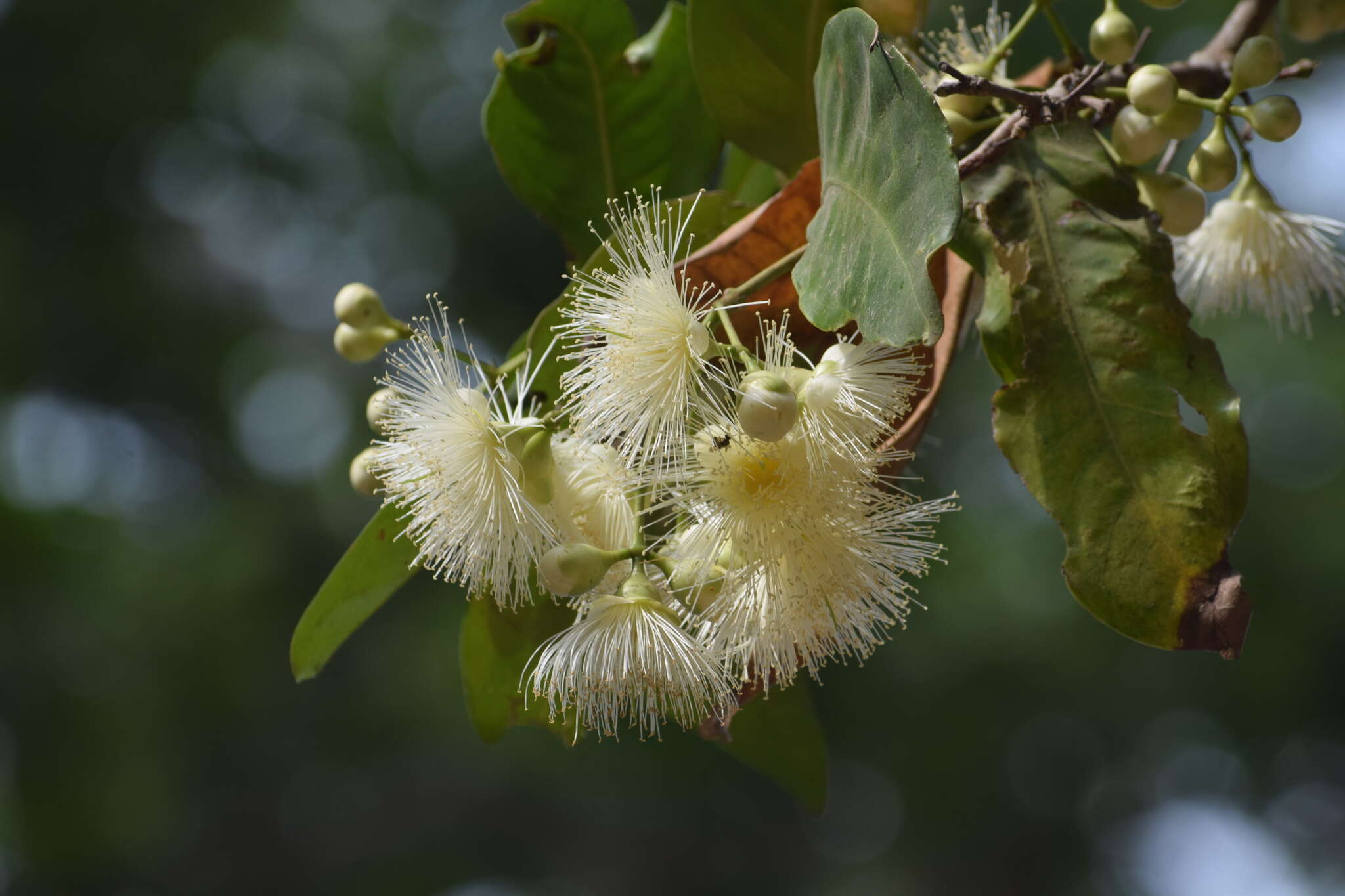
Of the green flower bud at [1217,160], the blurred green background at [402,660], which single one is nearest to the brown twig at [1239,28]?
the green flower bud at [1217,160]

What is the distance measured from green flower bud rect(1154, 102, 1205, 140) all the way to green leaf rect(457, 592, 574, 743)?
0.51m

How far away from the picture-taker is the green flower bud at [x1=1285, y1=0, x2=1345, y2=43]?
2.85 feet

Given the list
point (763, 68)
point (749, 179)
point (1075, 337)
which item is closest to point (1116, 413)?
point (1075, 337)

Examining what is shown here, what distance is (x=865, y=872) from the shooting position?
5141mm

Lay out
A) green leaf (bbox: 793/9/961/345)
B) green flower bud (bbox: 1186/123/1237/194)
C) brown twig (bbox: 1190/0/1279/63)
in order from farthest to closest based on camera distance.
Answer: brown twig (bbox: 1190/0/1279/63) < green flower bud (bbox: 1186/123/1237/194) < green leaf (bbox: 793/9/961/345)

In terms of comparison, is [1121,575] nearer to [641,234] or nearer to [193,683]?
[641,234]

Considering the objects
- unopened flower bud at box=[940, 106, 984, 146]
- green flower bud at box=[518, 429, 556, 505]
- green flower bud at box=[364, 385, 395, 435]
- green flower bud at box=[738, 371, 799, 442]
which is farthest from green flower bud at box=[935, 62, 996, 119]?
green flower bud at box=[364, 385, 395, 435]

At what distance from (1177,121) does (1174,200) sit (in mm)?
65

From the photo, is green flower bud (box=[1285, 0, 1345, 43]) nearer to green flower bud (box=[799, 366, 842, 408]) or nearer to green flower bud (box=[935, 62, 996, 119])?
green flower bud (box=[935, 62, 996, 119])

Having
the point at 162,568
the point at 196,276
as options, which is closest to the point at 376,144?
the point at 196,276

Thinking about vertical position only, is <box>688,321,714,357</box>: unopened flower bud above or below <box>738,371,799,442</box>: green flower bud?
above

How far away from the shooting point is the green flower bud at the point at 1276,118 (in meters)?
0.66

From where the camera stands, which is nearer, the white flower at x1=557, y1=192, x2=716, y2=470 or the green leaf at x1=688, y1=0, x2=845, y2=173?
the white flower at x1=557, y1=192, x2=716, y2=470

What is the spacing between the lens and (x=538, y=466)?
664 mm
